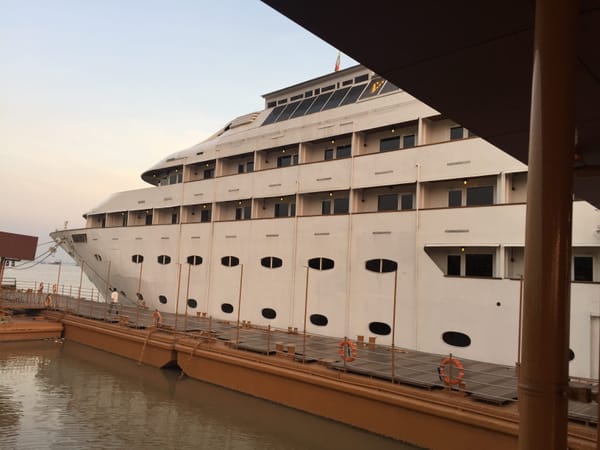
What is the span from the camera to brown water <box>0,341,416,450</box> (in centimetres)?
1088

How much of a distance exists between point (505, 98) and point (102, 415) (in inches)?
500

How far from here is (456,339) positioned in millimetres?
14688

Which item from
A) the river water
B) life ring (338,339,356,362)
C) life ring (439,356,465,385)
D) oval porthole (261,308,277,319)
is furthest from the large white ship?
the river water

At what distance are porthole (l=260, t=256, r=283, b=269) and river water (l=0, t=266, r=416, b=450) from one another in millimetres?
5797

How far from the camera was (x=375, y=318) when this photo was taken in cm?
1669

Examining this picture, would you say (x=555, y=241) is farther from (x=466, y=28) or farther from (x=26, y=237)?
(x=26, y=237)

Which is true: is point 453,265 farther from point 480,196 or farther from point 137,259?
point 137,259

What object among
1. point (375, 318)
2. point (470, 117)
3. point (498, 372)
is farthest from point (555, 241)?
point (375, 318)

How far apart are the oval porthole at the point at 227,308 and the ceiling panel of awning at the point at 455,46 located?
18676 mm

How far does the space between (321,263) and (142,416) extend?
28.5ft

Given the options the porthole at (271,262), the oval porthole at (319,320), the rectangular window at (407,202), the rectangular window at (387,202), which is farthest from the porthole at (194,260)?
the rectangular window at (407,202)

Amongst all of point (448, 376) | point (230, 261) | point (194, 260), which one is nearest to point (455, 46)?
point (448, 376)

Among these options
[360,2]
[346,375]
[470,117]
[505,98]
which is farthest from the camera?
[346,375]

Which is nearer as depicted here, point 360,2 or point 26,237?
point 360,2
